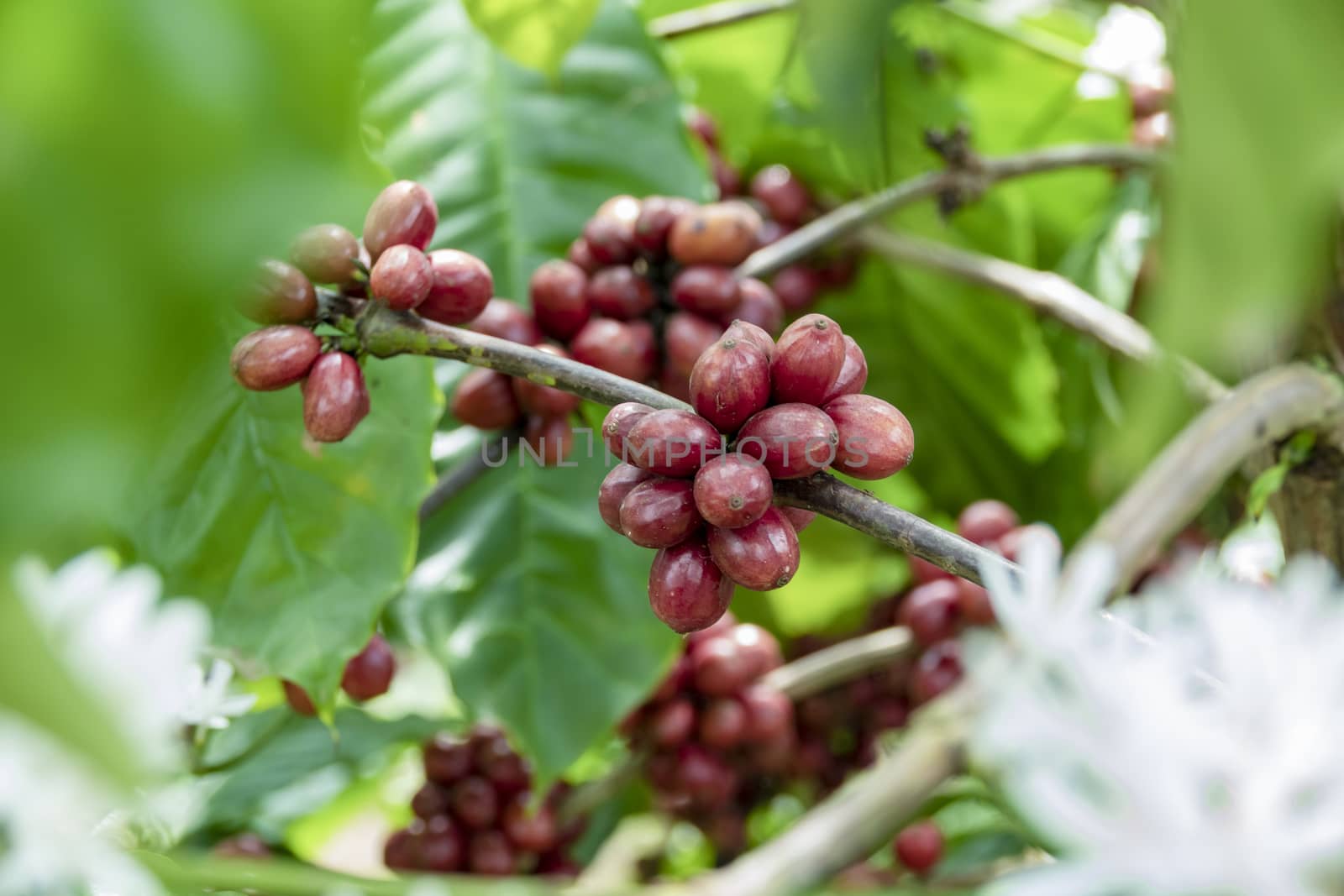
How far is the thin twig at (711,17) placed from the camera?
33.1 inches

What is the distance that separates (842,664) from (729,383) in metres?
0.53

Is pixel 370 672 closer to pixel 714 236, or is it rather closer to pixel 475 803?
pixel 475 803

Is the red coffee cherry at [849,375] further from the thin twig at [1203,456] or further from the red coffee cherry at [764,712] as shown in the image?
the red coffee cherry at [764,712]

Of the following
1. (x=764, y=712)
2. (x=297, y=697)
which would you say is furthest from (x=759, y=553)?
(x=764, y=712)

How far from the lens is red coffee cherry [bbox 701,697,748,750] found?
81cm

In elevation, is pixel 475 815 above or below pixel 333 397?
below

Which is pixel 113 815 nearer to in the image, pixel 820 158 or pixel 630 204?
pixel 630 204

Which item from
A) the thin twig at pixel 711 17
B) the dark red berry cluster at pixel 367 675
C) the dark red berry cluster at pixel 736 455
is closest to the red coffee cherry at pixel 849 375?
the dark red berry cluster at pixel 736 455

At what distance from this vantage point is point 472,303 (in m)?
0.48

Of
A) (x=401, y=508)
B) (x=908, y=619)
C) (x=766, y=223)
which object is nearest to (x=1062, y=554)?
(x=908, y=619)

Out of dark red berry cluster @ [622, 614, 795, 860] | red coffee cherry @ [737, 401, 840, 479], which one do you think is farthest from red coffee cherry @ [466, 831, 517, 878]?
red coffee cherry @ [737, 401, 840, 479]

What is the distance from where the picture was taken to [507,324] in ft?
1.92

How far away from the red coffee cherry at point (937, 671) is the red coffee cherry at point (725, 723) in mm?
130

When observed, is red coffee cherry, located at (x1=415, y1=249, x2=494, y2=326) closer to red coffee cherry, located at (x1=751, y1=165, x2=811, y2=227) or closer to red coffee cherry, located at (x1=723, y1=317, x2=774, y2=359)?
red coffee cherry, located at (x1=723, y1=317, x2=774, y2=359)
